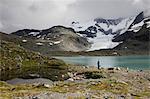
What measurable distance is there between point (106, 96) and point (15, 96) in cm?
890

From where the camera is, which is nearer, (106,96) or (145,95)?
(106,96)

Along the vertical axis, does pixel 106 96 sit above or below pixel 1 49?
below

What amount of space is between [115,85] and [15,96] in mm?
14561

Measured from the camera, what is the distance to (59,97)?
3312 cm

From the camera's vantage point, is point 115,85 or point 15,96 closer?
point 15,96

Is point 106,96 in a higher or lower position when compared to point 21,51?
lower

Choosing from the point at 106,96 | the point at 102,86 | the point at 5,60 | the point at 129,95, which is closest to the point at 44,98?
the point at 106,96

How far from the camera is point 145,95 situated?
3616cm

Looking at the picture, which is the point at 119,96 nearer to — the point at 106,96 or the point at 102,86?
the point at 106,96

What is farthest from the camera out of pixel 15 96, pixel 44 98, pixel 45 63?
pixel 45 63

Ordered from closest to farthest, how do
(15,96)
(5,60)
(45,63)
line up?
(15,96), (5,60), (45,63)

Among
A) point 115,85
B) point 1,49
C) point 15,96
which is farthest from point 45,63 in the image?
point 15,96

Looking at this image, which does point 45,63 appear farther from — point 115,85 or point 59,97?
point 59,97

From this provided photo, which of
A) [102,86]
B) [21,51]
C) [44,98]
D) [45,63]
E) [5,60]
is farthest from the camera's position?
[21,51]
